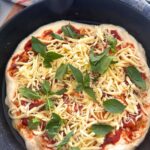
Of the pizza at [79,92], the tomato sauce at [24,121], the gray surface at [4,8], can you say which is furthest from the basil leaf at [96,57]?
the gray surface at [4,8]

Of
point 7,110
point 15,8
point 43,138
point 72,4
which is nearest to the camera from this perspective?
point 43,138

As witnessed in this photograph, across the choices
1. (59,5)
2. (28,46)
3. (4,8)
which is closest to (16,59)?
(28,46)

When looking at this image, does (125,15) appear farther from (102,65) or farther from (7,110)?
(7,110)

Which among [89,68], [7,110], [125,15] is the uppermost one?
[125,15]

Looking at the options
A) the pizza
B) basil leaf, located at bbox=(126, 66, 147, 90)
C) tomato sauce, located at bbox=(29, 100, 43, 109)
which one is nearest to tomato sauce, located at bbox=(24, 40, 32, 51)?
the pizza

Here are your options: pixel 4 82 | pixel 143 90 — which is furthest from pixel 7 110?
pixel 143 90

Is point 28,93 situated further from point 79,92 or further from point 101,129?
point 101,129

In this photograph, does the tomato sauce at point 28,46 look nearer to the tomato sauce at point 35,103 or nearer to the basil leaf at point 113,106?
the tomato sauce at point 35,103
